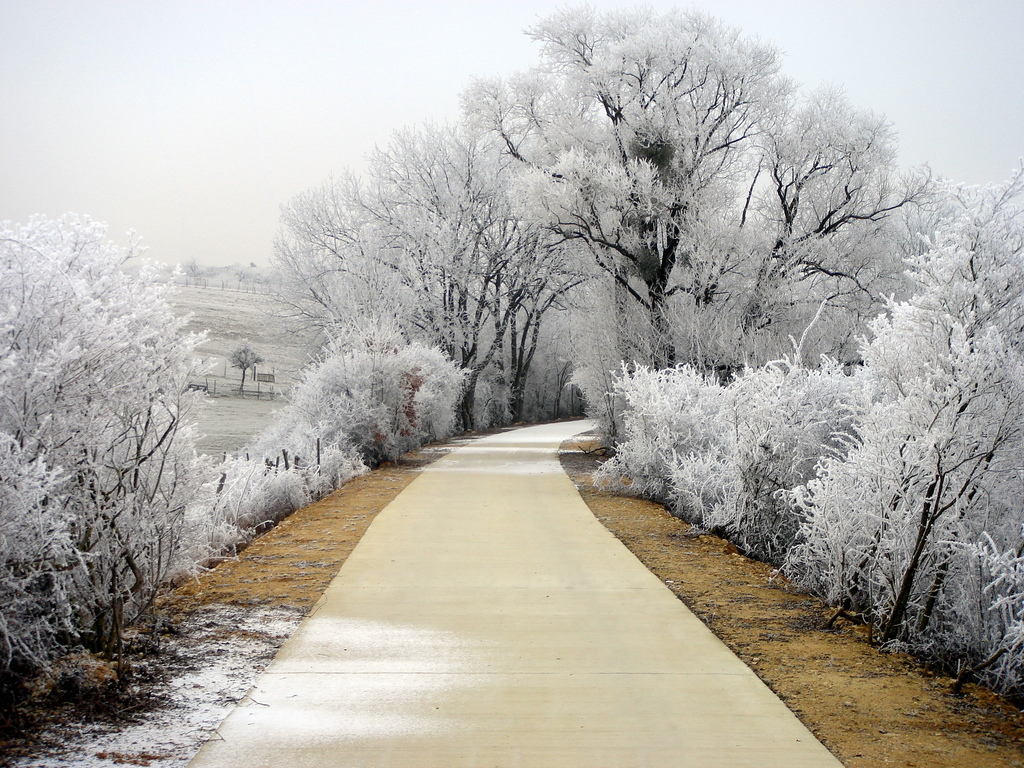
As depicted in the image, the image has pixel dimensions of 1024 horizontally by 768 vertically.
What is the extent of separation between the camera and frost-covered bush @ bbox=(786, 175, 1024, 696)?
5.02 metres

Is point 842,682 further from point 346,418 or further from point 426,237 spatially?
point 426,237

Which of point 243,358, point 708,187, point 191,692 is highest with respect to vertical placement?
point 708,187

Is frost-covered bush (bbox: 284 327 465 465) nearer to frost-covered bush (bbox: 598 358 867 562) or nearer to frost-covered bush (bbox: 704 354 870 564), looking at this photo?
frost-covered bush (bbox: 598 358 867 562)

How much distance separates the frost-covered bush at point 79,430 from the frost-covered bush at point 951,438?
4853 mm

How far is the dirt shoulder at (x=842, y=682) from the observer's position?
3.98m

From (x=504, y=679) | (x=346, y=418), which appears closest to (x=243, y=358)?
(x=346, y=418)

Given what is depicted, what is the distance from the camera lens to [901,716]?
14.3ft

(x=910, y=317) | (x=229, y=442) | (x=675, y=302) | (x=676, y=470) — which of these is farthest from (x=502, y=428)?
(x=910, y=317)

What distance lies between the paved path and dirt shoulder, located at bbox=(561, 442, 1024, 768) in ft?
0.63

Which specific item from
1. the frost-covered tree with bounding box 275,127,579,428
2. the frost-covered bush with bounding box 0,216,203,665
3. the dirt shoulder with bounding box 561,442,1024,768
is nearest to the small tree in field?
the frost-covered tree with bounding box 275,127,579,428

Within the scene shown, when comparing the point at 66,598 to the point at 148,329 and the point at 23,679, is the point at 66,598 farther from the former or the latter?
the point at 148,329

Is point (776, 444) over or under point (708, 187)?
under

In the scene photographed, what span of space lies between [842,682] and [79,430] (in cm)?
478

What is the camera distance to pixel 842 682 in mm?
4883
